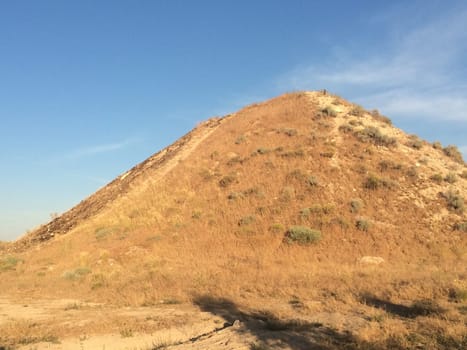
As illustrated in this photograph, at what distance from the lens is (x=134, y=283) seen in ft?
51.1

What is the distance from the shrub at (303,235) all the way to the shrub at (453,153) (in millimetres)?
16360

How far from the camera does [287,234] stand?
1989cm

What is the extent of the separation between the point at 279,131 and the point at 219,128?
7877 millimetres

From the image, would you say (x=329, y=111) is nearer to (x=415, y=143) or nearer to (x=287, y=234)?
(x=415, y=143)

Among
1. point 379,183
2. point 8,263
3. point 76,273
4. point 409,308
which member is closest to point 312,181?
point 379,183

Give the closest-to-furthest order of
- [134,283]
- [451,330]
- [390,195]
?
[451,330] → [134,283] → [390,195]

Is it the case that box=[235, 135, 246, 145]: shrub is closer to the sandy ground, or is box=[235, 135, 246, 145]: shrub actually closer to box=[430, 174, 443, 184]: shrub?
box=[430, 174, 443, 184]: shrub

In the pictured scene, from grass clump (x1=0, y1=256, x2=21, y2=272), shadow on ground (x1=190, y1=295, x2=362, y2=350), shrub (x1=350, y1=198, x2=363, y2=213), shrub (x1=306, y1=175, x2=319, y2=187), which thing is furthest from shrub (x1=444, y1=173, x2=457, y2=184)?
grass clump (x1=0, y1=256, x2=21, y2=272)

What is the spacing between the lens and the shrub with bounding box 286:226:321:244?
19031 millimetres

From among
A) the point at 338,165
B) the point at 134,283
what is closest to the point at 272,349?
the point at 134,283

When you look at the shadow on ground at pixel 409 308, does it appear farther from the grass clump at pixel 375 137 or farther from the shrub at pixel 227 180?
the grass clump at pixel 375 137

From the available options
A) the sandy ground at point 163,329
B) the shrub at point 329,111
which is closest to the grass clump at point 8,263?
the sandy ground at point 163,329

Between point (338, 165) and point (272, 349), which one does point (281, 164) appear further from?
point (272, 349)

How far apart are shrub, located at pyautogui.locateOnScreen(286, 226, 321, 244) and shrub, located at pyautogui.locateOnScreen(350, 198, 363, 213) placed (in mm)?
2895
